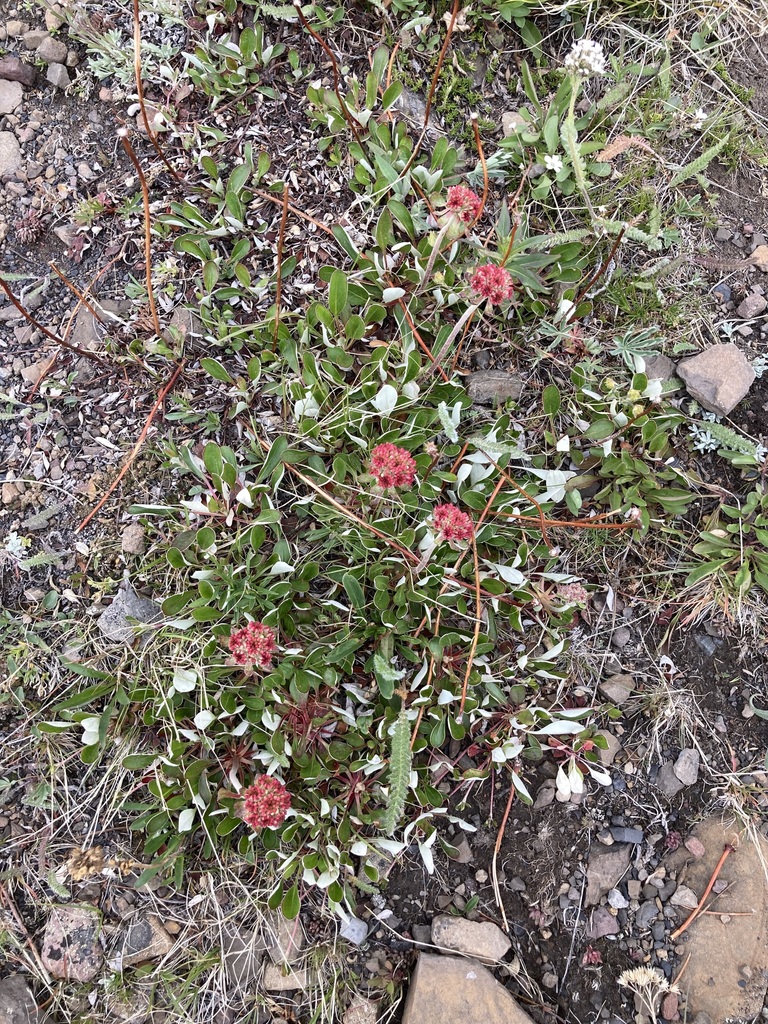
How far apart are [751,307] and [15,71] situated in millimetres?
3654

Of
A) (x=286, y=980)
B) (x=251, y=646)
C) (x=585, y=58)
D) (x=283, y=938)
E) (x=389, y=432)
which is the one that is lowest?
(x=286, y=980)

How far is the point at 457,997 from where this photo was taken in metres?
2.73

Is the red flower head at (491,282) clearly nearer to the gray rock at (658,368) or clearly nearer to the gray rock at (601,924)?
the gray rock at (658,368)

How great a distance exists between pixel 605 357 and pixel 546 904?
242 centimetres

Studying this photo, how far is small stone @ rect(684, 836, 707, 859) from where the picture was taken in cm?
296

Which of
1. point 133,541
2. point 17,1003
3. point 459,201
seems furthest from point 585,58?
point 17,1003

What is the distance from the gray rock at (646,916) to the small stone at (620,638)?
1.08 meters

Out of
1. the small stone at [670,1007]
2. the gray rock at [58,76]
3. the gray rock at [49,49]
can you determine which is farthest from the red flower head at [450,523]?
the gray rock at [49,49]

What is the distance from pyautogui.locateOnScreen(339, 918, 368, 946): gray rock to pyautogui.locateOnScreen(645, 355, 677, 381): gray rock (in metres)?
2.68

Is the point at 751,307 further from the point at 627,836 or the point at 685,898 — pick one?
the point at 685,898

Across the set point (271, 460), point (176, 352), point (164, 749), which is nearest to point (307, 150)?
point (176, 352)

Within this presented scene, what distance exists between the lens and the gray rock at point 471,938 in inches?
111

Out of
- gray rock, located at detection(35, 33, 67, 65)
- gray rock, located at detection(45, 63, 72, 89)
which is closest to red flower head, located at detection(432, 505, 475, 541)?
gray rock, located at detection(45, 63, 72, 89)

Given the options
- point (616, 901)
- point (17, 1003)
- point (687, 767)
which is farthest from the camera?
point (687, 767)
